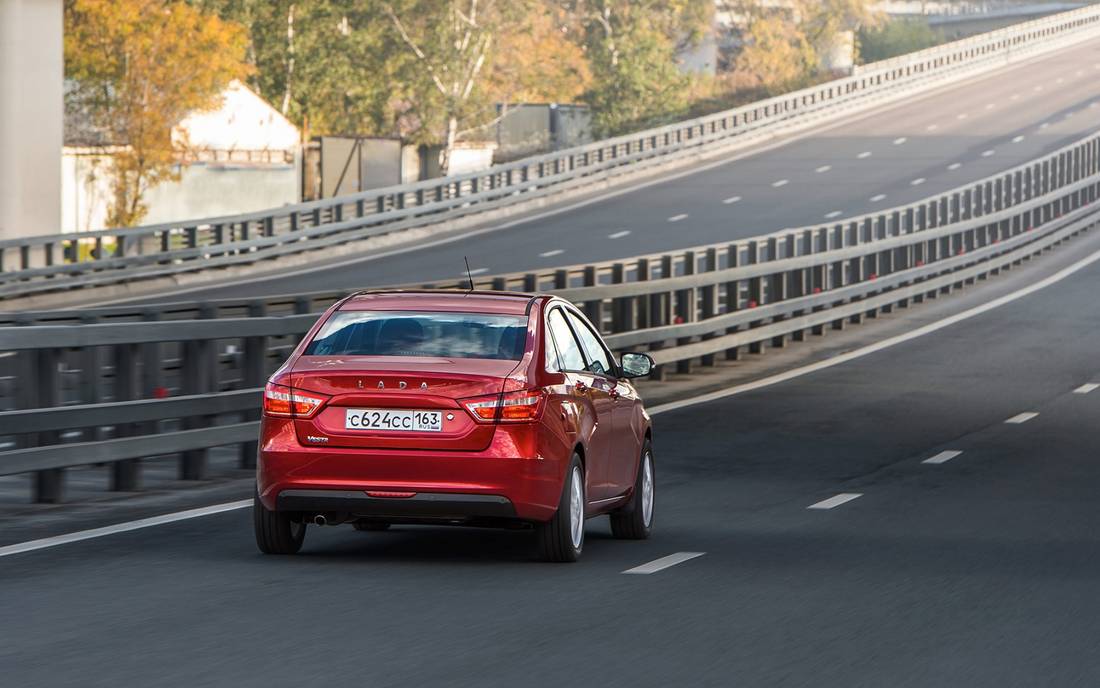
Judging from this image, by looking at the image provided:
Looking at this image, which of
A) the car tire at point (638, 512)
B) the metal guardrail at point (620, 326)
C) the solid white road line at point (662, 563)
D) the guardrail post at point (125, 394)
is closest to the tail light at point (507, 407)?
the solid white road line at point (662, 563)

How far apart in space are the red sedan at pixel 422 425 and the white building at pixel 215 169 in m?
62.6

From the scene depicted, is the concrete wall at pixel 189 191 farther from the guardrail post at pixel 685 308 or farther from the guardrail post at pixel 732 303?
the guardrail post at pixel 685 308

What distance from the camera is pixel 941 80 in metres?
95.0

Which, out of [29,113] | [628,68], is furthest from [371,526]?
[628,68]

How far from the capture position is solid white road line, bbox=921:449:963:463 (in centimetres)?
1797

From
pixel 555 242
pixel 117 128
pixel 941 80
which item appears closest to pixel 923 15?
pixel 941 80

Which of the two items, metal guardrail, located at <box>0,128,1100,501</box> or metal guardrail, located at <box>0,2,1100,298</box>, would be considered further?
metal guardrail, located at <box>0,2,1100,298</box>

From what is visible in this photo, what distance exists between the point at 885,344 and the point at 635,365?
63.8ft

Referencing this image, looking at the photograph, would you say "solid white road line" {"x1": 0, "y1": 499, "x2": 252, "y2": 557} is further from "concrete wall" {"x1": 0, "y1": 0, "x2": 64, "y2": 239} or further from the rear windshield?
"concrete wall" {"x1": 0, "y1": 0, "x2": 64, "y2": 239}

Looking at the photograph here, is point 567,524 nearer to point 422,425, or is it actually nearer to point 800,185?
point 422,425

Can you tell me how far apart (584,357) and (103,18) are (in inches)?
2413

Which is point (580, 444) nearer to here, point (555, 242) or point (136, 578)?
point (136, 578)

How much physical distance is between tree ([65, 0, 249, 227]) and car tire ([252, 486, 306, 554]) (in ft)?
196

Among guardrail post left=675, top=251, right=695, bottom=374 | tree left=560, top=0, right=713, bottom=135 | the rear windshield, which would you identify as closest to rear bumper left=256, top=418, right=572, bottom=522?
the rear windshield
